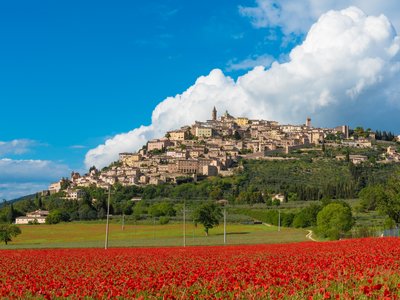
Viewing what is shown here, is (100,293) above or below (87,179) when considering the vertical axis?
below

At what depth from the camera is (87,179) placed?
649 ft

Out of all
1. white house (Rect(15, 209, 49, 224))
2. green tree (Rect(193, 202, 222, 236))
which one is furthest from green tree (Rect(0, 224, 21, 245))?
white house (Rect(15, 209, 49, 224))

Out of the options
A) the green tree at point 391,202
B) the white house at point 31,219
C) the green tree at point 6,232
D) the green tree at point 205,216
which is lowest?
the green tree at point 6,232

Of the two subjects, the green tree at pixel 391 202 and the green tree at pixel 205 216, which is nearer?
the green tree at pixel 391 202

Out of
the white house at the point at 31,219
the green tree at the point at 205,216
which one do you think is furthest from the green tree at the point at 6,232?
the white house at the point at 31,219

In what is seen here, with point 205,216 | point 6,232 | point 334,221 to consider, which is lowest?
point 6,232

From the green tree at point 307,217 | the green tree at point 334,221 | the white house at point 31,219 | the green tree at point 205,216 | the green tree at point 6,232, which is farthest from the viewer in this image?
the white house at point 31,219

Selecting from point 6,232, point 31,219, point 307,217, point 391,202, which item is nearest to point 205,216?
point 307,217

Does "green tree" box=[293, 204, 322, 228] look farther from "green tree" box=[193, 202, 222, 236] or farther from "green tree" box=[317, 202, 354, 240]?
"green tree" box=[317, 202, 354, 240]

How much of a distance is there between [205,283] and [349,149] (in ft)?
640

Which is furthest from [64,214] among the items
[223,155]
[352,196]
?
[223,155]

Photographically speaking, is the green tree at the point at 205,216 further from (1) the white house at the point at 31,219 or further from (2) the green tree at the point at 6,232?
(1) the white house at the point at 31,219

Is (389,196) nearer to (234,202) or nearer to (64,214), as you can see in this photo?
(234,202)

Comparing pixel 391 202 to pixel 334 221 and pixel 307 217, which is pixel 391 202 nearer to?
pixel 334 221
